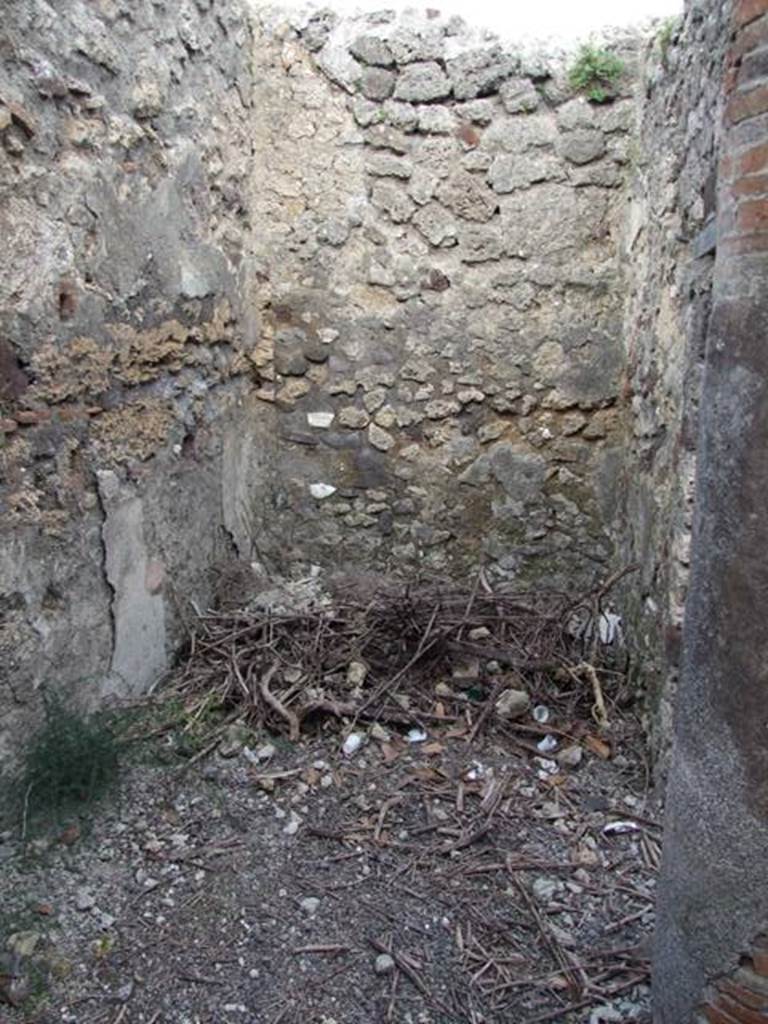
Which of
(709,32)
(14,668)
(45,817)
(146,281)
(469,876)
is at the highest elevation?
Result: (709,32)

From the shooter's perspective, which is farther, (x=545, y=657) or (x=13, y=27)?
(x=545, y=657)

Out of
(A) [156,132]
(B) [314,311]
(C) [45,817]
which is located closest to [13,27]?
(A) [156,132]

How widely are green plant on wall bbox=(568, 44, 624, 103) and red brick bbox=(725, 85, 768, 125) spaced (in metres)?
2.60

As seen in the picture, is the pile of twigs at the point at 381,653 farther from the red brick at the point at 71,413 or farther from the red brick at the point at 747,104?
the red brick at the point at 747,104

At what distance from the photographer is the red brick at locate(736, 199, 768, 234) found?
131cm

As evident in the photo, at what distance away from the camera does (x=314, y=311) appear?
4043 mm

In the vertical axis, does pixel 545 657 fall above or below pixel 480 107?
below

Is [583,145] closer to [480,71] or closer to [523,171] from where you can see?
[523,171]

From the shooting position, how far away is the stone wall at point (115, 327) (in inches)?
98.3

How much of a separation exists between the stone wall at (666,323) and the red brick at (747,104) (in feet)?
3.60

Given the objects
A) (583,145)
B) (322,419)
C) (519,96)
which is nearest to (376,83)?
(519,96)

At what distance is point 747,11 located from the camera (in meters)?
1.35

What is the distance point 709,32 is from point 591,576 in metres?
2.24

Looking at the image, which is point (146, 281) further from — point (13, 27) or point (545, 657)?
point (545, 657)
